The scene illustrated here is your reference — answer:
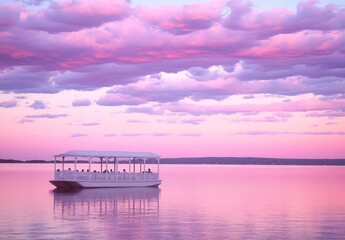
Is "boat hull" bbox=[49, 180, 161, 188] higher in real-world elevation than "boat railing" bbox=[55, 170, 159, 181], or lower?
lower

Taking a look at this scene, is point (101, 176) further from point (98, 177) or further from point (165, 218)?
point (165, 218)

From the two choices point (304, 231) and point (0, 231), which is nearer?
point (0, 231)

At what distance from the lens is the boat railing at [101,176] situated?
63.0 m

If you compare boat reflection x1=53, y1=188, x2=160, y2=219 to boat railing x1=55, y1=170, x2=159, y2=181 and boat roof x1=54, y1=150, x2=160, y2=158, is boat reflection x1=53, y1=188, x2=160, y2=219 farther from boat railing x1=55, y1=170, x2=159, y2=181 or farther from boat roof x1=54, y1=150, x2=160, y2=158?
boat roof x1=54, y1=150, x2=160, y2=158

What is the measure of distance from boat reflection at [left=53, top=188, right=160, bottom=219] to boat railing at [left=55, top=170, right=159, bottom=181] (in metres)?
3.27

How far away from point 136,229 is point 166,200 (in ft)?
71.7

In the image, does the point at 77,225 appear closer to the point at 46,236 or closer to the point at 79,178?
the point at 46,236

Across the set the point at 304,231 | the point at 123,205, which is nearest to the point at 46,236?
the point at 304,231

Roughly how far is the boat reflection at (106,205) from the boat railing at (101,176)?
3.27 m

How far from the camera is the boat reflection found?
39.8 meters

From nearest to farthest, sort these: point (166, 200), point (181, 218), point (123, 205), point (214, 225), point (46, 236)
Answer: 1. point (46, 236)
2. point (214, 225)
3. point (181, 218)
4. point (123, 205)
5. point (166, 200)

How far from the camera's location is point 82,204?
46125 millimetres

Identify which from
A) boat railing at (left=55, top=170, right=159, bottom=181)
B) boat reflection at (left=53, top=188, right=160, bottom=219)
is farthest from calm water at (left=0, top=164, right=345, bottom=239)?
boat railing at (left=55, top=170, right=159, bottom=181)

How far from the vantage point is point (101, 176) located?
65.6 metres
